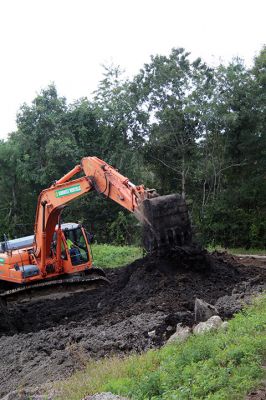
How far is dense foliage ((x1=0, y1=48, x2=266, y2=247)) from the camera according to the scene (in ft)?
81.8

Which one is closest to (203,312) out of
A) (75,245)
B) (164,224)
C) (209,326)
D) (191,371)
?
(209,326)

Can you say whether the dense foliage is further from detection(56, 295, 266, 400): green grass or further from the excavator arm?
detection(56, 295, 266, 400): green grass

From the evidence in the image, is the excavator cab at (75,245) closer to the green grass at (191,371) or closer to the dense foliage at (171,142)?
the green grass at (191,371)

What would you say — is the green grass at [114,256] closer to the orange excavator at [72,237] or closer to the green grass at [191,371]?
the orange excavator at [72,237]

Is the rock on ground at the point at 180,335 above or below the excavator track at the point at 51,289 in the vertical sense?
below

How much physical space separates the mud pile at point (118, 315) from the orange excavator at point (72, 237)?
0.46 m

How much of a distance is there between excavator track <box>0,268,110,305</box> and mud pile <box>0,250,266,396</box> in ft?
1.04

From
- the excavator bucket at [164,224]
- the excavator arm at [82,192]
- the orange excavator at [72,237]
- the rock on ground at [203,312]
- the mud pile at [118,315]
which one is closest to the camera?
the mud pile at [118,315]

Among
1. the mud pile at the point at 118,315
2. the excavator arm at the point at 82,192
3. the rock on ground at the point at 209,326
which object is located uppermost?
the excavator arm at the point at 82,192

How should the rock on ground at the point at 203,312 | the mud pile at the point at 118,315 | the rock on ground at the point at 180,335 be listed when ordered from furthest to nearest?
the rock on ground at the point at 203,312, the mud pile at the point at 118,315, the rock on ground at the point at 180,335

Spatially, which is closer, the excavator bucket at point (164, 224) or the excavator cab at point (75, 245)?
the excavator bucket at point (164, 224)

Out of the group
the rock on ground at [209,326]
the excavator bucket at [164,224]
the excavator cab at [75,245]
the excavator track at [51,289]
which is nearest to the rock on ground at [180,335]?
the rock on ground at [209,326]

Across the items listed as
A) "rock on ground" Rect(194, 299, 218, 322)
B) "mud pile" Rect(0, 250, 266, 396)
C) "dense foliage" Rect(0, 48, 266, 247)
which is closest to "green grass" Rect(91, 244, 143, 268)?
"dense foliage" Rect(0, 48, 266, 247)

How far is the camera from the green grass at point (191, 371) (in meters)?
5.58
